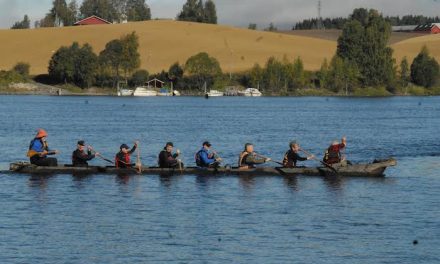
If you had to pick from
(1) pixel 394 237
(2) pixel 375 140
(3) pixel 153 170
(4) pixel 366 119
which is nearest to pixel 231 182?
(3) pixel 153 170

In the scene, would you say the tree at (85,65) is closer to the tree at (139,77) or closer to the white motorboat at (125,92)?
the white motorboat at (125,92)

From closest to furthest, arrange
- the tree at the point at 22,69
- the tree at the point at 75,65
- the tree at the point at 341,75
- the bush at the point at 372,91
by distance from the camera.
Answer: the tree at the point at 75,65 → the tree at the point at 341,75 → the bush at the point at 372,91 → the tree at the point at 22,69

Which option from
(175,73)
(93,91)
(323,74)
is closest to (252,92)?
(323,74)

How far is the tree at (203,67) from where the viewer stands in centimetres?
Answer: 19012

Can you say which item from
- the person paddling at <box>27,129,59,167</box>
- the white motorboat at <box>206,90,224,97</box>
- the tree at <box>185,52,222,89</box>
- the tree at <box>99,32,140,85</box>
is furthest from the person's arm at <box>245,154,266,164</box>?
the white motorboat at <box>206,90,224,97</box>

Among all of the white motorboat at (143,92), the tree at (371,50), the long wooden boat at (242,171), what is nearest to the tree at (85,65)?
the white motorboat at (143,92)

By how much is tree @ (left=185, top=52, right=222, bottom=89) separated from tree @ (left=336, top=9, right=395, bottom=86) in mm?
24271

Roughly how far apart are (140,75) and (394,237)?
16024 cm

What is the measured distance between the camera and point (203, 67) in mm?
190500

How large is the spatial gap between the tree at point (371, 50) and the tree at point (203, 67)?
24271 millimetres

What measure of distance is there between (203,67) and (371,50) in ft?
102

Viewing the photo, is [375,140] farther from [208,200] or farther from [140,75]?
[140,75]

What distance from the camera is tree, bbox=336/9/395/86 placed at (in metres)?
190

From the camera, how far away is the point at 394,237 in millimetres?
35625
